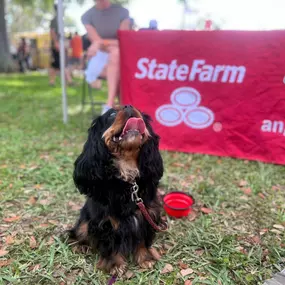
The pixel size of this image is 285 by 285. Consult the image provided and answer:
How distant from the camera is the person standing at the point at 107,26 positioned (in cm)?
474

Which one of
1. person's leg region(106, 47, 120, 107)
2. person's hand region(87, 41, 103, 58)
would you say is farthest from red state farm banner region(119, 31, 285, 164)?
person's hand region(87, 41, 103, 58)

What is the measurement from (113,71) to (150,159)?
2.87 meters

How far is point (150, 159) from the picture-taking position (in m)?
2.12

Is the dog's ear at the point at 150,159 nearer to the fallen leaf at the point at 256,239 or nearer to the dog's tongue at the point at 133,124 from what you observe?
the dog's tongue at the point at 133,124

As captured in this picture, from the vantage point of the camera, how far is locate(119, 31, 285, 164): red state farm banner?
3660 mm

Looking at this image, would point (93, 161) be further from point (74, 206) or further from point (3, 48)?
point (3, 48)

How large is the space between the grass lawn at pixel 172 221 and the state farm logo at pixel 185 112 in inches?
17.4

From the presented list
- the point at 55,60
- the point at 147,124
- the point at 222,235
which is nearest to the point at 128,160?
the point at 147,124

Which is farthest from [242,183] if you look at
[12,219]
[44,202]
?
[12,219]

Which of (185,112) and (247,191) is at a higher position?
(185,112)

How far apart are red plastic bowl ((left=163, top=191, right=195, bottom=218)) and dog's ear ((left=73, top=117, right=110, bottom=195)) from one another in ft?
3.12

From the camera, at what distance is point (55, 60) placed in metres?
9.30

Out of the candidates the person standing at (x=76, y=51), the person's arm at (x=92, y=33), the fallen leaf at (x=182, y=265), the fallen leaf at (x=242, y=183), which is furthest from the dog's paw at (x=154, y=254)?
the person standing at (x=76, y=51)

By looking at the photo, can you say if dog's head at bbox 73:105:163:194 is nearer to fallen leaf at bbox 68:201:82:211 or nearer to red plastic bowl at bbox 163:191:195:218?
red plastic bowl at bbox 163:191:195:218
